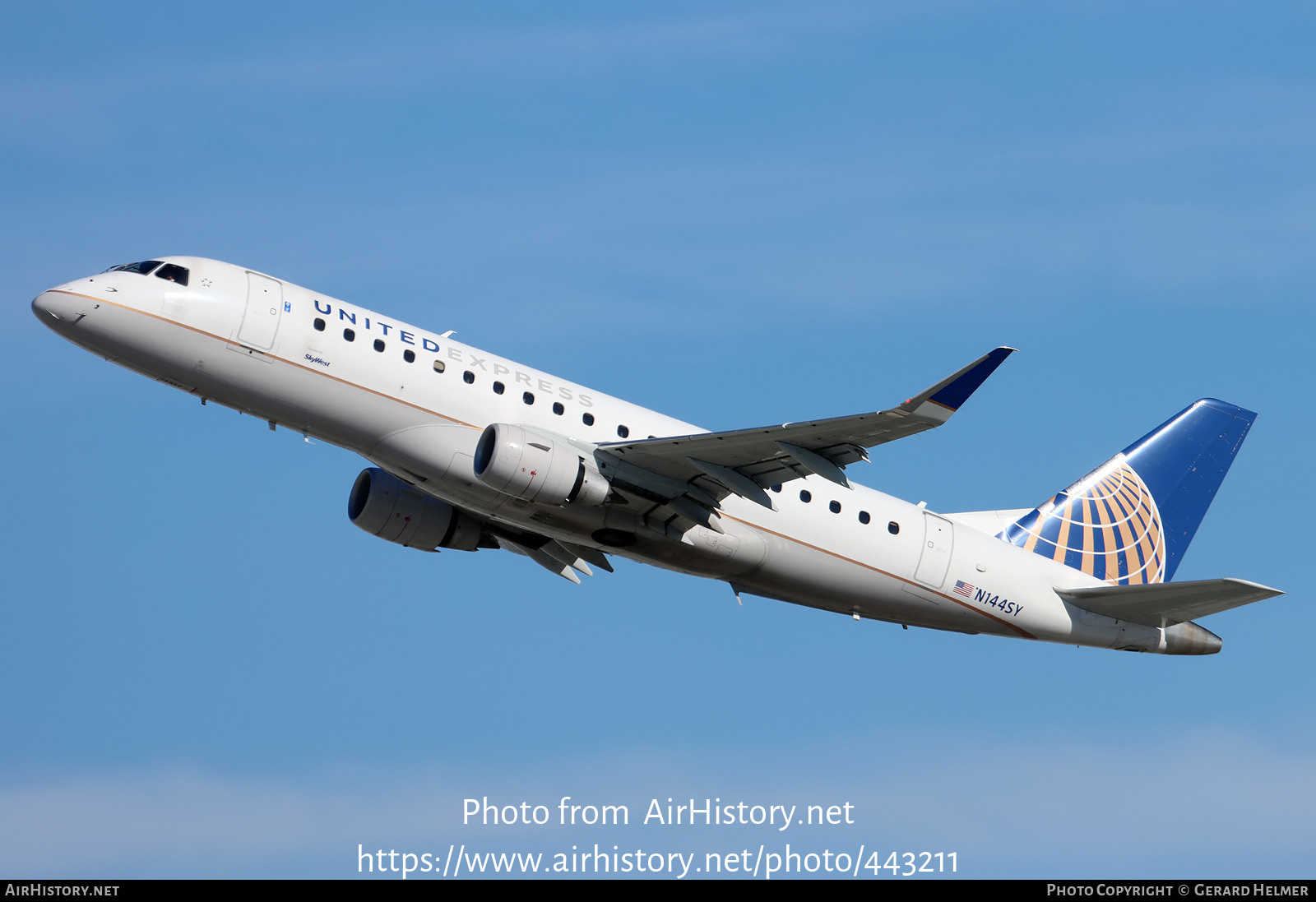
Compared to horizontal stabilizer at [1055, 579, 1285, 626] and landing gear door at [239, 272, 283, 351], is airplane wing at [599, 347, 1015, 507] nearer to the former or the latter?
landing gear door at [239, 272, 283, 351]

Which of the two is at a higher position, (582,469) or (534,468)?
(582,469)

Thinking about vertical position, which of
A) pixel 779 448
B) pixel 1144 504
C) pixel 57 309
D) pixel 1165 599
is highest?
pixel 1144 504

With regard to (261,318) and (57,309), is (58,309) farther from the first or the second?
(261,318)

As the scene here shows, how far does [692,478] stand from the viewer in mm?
36000

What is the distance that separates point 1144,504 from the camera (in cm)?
4481

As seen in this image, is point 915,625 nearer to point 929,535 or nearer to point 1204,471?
point 929,535

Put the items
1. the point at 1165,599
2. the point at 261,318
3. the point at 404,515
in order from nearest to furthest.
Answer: the point at 261,318 < the point at 1165,599 < the point at 404,515

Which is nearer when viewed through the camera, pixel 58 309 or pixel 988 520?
pixel 58 309

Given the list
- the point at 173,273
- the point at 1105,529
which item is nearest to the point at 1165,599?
the point at 1105,529

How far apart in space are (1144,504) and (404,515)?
2009 centimetres
